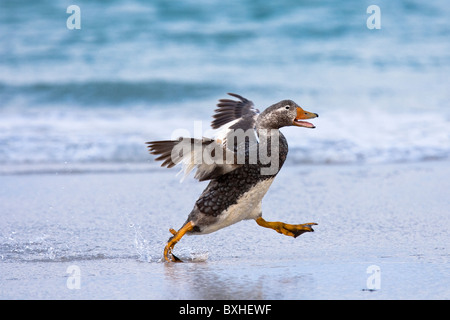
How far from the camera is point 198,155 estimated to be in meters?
4.12

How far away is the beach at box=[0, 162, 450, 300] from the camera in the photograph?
12.6 ft

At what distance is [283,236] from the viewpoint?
16.6ft

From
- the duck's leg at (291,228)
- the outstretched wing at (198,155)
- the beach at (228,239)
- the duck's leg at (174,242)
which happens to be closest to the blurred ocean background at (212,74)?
the beach at (228,239)

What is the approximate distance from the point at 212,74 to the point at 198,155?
28.3ft

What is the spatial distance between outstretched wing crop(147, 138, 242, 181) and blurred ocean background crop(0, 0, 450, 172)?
11.0 ft

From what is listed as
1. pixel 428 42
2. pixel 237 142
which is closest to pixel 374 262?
pixel 237 142

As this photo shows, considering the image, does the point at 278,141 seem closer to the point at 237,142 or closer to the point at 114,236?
the point at 237,142

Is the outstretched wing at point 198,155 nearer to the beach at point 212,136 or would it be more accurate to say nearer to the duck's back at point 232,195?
the duck's back at point 232,195

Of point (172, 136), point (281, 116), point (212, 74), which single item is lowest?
point (172, 136)

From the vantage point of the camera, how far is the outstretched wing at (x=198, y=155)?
3994 mm

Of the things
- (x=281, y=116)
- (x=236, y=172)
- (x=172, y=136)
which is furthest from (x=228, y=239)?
(x=172, y=136)

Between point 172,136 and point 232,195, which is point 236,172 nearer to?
point 232,195

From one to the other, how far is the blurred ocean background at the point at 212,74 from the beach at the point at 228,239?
3.26 ft
